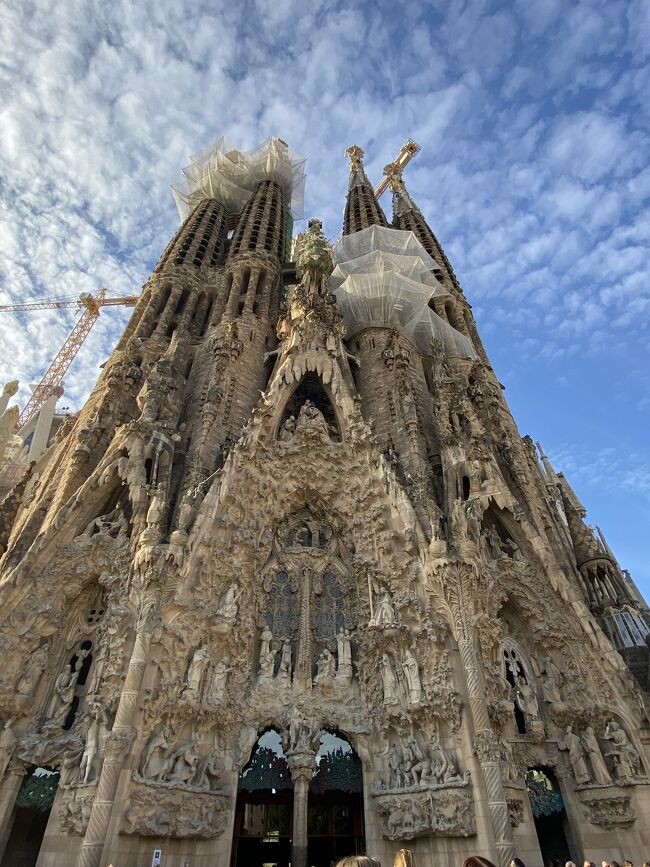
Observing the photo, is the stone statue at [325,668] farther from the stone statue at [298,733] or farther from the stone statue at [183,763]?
the stone statue at [183,763]

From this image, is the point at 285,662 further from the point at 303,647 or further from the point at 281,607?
the point at 281,607

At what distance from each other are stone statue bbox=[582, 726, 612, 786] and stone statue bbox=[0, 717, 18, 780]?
11.2 metres

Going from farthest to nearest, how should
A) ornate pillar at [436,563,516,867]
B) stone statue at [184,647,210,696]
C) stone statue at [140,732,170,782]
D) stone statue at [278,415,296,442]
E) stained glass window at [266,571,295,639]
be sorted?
A: 1. stone statue at [278,415,296,442]
2. stained glass window at [266,571,295,639]
3. stone statue at [184,647,210,696]
4. stone statue at [140,732,170,782]
5. ornate pillar at [436,563,516,867]

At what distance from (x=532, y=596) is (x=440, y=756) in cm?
431

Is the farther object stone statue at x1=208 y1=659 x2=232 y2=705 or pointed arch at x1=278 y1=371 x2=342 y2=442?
pointed arch at x1=278 y1=371 x2=342 y2=442

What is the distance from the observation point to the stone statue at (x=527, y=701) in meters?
11.5

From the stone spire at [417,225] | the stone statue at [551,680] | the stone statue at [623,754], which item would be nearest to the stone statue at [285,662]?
the stone statue at [551,680]

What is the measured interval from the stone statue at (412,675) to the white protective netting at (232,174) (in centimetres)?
2734

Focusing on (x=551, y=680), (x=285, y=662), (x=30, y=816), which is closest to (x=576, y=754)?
(x=551, y=680)

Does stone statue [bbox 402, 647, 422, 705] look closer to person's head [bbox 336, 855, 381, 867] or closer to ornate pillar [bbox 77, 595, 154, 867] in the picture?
ornate pillar [bbox 77, 595, 154, 867]

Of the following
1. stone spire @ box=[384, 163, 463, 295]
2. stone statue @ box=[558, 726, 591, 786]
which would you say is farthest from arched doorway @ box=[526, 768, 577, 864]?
stone spire @ box=[384, 163, 463, 295]

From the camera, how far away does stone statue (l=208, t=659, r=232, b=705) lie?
10.6 meters

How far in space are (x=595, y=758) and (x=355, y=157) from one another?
40432 millimetres

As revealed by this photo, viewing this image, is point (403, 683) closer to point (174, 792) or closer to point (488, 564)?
point (488, 564)
